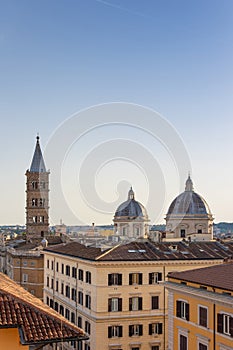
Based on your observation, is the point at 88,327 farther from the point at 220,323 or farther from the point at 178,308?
the point at 220,323

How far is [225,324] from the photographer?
21641mm

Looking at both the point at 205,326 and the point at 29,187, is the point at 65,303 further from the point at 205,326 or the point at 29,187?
the point at 29,187

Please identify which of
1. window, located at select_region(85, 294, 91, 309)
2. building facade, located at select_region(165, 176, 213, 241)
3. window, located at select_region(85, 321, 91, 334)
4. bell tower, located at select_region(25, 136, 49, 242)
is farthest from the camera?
bell tower, located at select_region(25, 136, 49, 242)

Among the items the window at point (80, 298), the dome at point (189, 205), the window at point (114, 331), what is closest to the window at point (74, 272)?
the window at point (80, 298)

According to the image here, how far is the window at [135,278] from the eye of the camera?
3666cm

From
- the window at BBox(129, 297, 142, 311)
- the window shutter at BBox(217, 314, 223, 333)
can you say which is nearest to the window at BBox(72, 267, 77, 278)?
the window at BBox(129, 297, 142, 311)

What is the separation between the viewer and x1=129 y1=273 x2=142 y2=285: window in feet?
120

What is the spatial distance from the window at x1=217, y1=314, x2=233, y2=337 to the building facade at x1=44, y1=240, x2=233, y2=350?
12635 mm

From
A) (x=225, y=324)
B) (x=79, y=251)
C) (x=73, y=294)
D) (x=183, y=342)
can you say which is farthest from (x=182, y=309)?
(x=79, y=251)

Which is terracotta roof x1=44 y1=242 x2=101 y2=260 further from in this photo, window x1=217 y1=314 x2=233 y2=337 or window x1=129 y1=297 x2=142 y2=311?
window x1=217 y1=314 x2=233 y2=337

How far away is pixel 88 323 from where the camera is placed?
121ft

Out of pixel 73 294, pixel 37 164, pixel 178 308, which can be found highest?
pixel 37 164

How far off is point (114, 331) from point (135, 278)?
162 inches

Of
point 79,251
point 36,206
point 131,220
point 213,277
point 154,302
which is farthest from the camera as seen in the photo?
point 36,206
